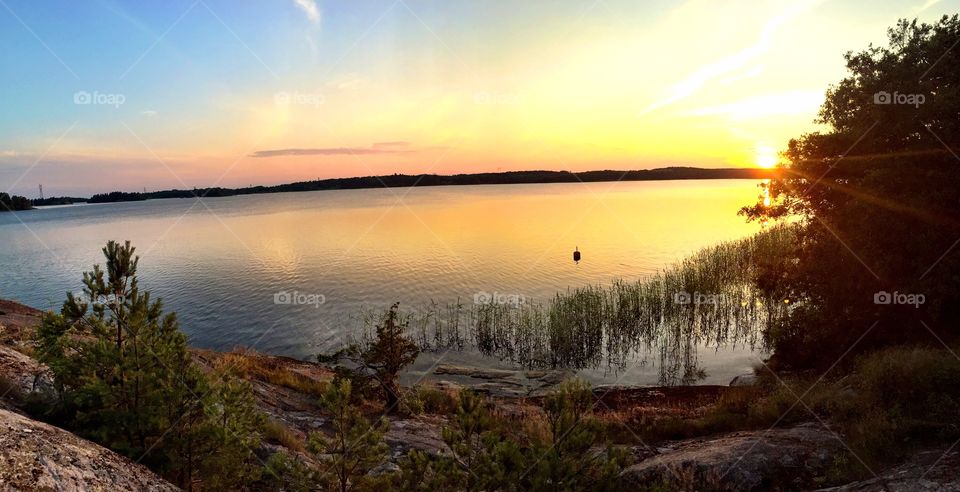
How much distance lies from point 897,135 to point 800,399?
11.5 metres

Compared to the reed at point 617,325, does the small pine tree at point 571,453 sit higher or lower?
higher

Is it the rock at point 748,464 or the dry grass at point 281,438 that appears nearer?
the rock at point 748,464

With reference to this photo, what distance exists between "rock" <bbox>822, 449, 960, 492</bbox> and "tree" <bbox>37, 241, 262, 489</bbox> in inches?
400

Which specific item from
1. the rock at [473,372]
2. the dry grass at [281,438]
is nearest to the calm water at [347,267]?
the rock at [473,372]

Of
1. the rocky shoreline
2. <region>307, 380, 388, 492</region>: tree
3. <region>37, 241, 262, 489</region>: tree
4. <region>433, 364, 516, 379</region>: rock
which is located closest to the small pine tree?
the rocky shoreline

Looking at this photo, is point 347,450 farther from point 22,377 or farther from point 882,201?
point 882,201

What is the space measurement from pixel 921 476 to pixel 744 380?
12606 mm

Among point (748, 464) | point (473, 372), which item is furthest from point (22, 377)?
point (473, 372)

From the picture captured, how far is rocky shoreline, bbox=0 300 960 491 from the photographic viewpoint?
4.66m

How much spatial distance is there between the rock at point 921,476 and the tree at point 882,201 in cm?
1047

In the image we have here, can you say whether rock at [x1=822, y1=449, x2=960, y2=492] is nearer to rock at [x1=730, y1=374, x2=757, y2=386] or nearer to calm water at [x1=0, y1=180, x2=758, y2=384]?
rock at [x1=730, y1=374, x2=757, y2=386]

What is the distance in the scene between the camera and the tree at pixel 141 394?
6129 mm

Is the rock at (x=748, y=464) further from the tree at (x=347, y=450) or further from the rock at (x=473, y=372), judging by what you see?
the rock at (x=473, y=372)

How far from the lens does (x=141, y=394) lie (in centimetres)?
649
